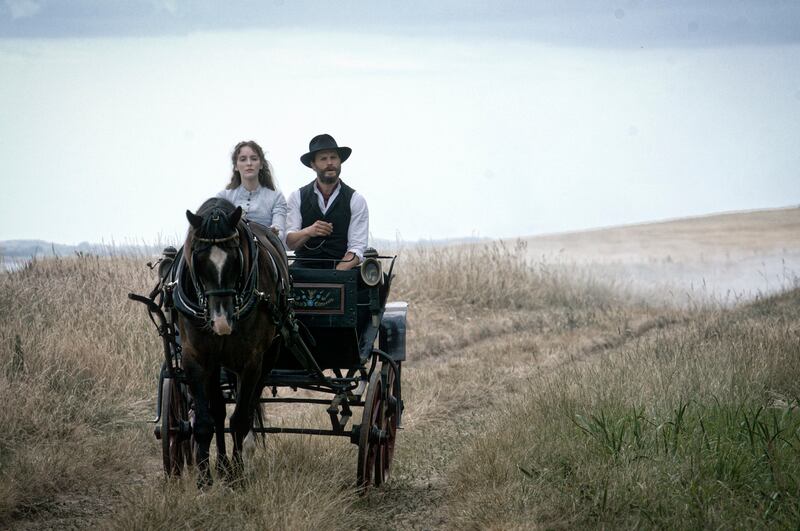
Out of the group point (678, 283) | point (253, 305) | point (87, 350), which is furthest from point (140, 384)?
point (678, 283)

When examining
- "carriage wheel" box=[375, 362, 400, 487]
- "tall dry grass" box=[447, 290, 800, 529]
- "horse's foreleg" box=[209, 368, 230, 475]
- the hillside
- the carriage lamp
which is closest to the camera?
"tall dry grass" box=[447, 290, 800, 529]

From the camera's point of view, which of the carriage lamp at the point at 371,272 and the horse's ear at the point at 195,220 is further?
the carriage lamp at the point at 371,272

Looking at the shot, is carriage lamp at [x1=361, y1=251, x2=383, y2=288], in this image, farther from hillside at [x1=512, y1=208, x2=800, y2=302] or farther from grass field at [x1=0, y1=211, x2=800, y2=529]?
hillside at [x1=512, y1=208, x2=800, y2=302]

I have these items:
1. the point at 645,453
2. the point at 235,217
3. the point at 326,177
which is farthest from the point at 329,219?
the point at 645,453

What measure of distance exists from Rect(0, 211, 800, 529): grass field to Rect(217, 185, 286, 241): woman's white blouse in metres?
1.77

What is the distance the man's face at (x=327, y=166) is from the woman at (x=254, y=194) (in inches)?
16.7

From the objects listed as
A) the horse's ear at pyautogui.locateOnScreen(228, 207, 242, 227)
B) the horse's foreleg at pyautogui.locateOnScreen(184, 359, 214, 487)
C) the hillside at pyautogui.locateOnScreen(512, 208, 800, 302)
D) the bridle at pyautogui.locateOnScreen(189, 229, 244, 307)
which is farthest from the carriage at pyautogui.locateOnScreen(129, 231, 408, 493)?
the hillside at pyautogui.locateOnScreen(512, 208, 800, 302)

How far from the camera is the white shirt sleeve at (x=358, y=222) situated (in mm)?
6602

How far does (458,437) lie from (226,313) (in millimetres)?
3439

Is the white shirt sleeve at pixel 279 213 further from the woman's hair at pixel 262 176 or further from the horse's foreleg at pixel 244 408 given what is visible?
the horse's foreleg at pixel 244 408

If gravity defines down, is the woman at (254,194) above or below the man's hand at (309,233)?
above

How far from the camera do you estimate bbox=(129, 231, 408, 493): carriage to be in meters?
5.75

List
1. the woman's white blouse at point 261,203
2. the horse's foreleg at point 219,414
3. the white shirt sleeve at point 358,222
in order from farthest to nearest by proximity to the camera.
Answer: the woman's white blouse at point 261,203 < the white shirt sleeve at point 358,222 < the horse's foreleg at point 219,414

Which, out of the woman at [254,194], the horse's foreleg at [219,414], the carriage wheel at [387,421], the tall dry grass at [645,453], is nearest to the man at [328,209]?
the woman at [254,194]
